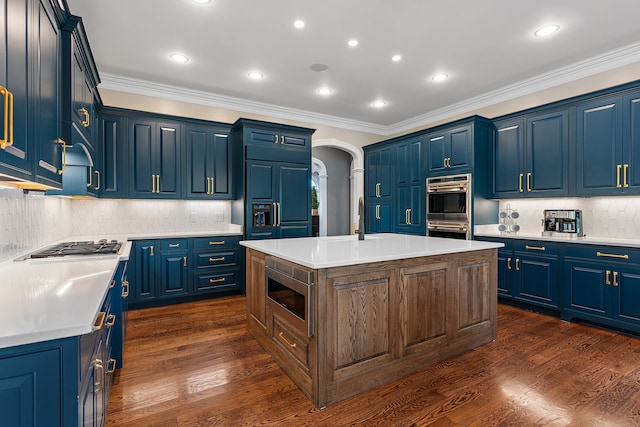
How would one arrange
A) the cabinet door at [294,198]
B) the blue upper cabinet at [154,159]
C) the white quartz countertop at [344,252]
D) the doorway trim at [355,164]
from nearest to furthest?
the white quartz countertop at [344,252] → the blue upper cabinet at [154,159] → the cabinet door at [294,198] → the doorway trim at [355,164]

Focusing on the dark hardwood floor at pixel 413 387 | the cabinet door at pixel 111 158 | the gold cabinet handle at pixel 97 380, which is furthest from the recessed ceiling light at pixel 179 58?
the gold cabinet handle at pixel 97 380

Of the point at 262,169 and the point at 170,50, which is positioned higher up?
the point at 170,50

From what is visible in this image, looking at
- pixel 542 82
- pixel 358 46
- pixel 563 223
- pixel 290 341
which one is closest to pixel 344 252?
pixel 290 341

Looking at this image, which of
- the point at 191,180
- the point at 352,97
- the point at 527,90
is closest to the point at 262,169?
the point at 191,180

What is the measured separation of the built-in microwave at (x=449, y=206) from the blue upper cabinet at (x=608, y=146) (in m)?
1.29

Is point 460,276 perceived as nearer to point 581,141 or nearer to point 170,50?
point 581,141

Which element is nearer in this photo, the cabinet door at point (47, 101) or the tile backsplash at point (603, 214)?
the cabinet door at point (47, 101)

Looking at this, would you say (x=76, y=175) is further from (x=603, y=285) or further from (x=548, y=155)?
(x=603, y=285)

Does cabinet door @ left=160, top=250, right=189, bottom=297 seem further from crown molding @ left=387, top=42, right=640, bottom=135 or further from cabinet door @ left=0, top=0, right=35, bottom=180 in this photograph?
crown molding @ left=387, top=42, right=640, bottom=135

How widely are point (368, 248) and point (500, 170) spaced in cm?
298

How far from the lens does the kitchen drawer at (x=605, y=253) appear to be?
3.15 m

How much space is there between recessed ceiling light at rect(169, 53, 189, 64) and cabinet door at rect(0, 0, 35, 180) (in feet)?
7.52

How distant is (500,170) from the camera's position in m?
4.52

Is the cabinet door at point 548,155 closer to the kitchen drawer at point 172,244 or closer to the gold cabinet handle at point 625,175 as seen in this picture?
the gold cabinet handle at point 625,175
